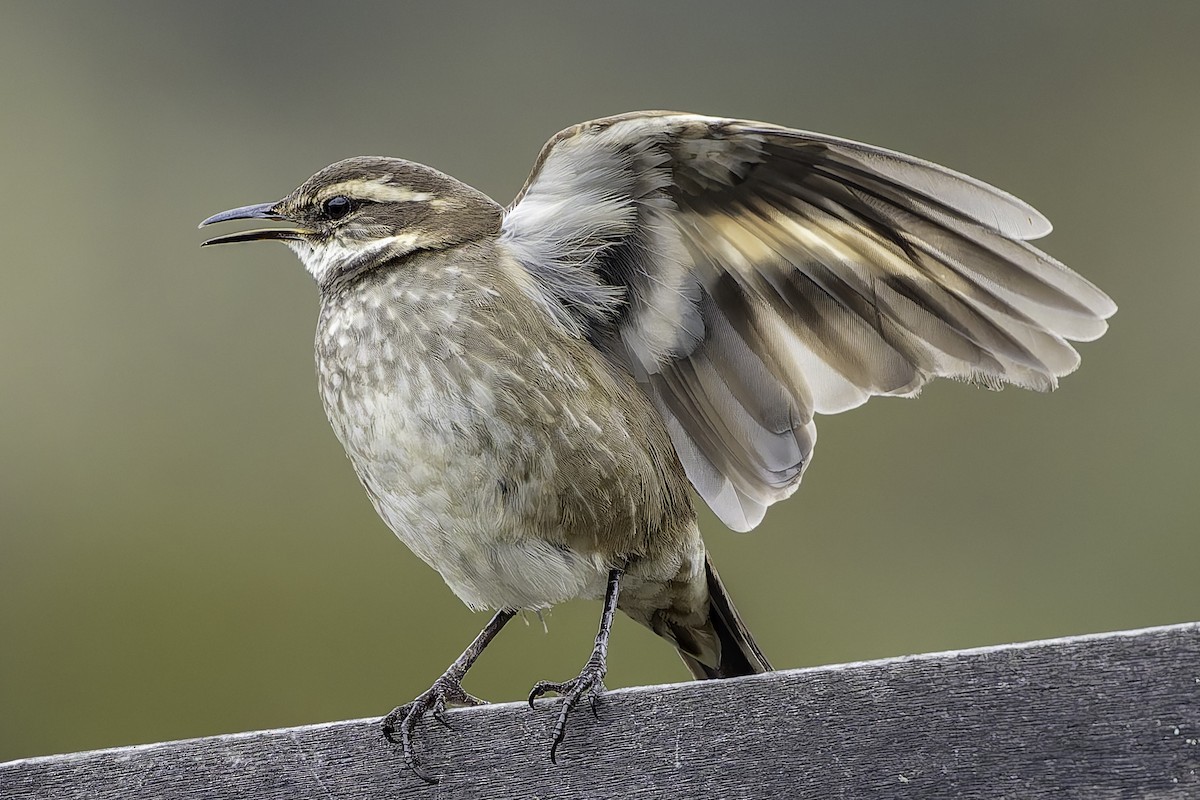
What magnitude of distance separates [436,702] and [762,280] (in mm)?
1157

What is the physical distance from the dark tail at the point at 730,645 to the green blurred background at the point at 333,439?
1.91 meters

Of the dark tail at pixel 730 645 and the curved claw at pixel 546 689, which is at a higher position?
the curved claw at pixel 546 689

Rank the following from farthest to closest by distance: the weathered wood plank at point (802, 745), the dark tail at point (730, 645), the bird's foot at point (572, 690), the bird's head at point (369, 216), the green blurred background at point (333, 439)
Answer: the green blurred background at point (333, 439) < the dark tail at point (730, 645) < the bird's head at point (369, 216) < the bird's foot at point (572, 690) < the weathered wood plank at point (802, 745)

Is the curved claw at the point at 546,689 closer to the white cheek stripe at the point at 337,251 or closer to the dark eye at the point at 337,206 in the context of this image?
the white cheek stripe at the point at 337,251

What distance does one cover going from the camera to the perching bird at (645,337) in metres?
3.09

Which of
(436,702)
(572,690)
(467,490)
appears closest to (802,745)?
(572,690)

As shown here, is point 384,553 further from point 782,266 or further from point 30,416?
point 782,266

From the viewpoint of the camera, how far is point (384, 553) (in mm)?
6098

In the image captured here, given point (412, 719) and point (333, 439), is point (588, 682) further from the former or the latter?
point (333, 439)

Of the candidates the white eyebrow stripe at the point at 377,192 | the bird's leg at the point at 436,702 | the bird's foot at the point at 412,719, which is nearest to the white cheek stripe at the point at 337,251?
the white eyebrow stripe at the point at 377,192

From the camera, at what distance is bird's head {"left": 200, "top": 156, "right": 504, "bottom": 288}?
3570mm

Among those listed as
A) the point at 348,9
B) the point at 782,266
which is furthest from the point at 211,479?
the point at 782,266

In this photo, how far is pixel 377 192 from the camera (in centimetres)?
371

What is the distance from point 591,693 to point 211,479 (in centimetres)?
397
